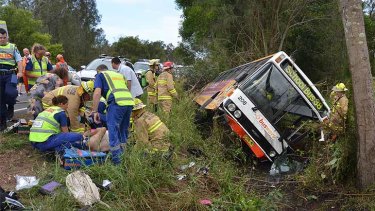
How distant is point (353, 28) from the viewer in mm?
4695

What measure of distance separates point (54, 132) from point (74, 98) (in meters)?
0.81

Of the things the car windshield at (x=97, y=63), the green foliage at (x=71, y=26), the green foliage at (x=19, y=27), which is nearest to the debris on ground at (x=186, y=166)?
the car windshield at (x=97, y=63)

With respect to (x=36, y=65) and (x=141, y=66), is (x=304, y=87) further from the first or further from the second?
(x=141, y=66)

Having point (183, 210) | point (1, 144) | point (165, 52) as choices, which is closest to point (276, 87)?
point (183, 210)

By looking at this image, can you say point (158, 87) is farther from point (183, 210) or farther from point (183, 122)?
point (183, 210)

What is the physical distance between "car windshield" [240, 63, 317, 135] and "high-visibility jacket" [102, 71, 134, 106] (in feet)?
6.36

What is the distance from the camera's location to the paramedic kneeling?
19.7 feet

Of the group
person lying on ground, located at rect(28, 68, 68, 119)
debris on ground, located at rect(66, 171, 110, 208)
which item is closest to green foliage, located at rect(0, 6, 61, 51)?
person lying on ground, located at rect(28, 68, 68, 119)

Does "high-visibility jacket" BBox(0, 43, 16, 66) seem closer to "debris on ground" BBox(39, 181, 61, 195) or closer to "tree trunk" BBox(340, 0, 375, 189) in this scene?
"debris on ground" BBox(39, 181, 61, 195)

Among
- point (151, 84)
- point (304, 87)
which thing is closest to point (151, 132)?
point (304, 87)

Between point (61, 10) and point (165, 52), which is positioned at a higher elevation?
point (61, 10)

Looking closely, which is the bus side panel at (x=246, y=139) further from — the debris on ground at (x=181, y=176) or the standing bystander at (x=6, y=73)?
the standing bystander at (x=6, y=73)

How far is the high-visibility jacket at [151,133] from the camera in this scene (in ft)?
18.6

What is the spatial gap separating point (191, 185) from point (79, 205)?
1278 millimetres
